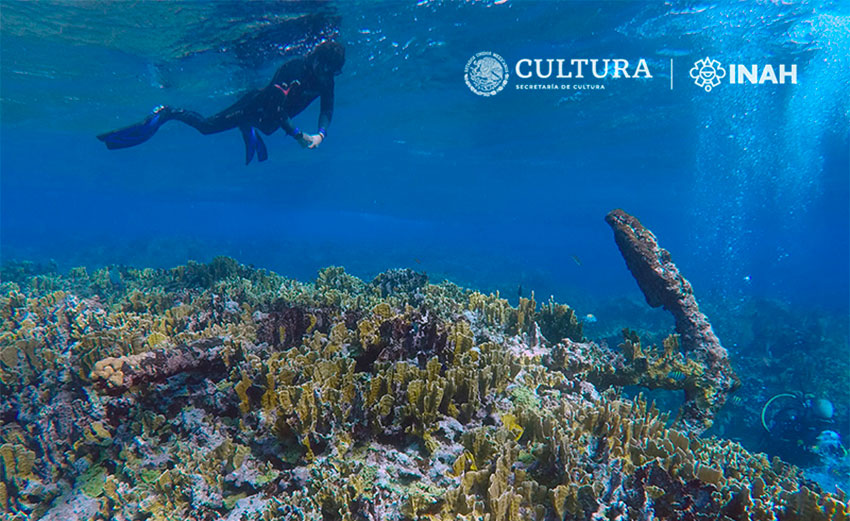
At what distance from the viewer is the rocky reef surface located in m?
2.82

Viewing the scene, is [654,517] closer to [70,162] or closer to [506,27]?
[506,27]

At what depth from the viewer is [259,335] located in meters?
5.01

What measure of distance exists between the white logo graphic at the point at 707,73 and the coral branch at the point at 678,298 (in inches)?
652

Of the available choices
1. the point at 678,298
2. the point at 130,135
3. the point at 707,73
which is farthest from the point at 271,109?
the point at 707,73

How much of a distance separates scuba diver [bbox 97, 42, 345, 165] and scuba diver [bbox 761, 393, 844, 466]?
13322 millimetres

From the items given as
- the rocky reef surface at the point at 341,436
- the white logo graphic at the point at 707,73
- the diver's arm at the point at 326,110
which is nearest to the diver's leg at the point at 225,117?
the diver's arm at the point at 326,110

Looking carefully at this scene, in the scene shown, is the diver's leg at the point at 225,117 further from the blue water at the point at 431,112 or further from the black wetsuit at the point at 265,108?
the blue water at the point at 431,112

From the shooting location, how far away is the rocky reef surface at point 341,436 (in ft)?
9.25

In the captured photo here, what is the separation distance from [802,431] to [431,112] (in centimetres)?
2241

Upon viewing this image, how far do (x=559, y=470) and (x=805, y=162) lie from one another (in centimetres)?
5063

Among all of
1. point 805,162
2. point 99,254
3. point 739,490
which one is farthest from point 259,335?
point 805,162

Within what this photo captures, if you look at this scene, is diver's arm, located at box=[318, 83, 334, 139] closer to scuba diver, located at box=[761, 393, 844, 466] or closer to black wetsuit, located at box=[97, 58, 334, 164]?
black wetsuit, located at box=[97, 58, 334, 164]

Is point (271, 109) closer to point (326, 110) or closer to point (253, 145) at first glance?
point (253, 145)

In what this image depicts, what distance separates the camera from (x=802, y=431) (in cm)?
983
